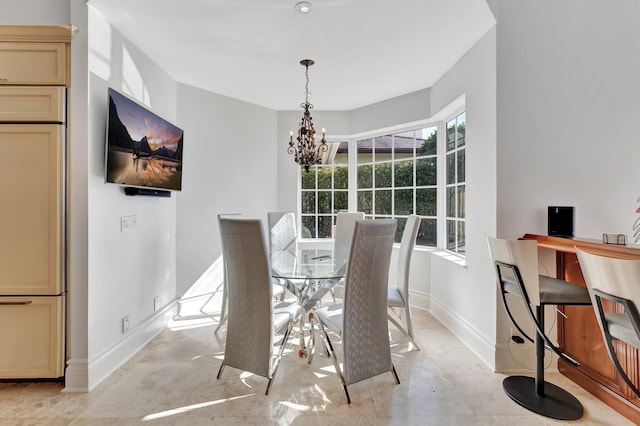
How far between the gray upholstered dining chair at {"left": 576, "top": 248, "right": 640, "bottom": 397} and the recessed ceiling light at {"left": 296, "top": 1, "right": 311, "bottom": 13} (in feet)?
6.82

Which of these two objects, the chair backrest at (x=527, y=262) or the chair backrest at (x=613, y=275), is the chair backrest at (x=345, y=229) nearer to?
the chair backrest at (x=527, y=262)

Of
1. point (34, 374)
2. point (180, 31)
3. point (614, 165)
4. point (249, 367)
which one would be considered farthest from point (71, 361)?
point (614, 165)

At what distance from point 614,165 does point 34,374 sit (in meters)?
4.26

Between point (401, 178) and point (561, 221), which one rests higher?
point (401, 178)

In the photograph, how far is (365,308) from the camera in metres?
2.01

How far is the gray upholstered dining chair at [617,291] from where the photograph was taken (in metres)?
1.11

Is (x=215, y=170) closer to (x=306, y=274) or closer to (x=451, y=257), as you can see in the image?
(x=306, y=274)

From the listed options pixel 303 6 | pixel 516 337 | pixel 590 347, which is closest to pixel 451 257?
pixel 516 337

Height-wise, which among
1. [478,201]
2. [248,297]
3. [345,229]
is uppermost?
[478,201]

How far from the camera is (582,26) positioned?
2.31 m

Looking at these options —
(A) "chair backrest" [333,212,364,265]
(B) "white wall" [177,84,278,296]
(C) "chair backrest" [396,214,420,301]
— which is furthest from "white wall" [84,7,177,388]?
(C) "chair backrest" [396,214,420,301]

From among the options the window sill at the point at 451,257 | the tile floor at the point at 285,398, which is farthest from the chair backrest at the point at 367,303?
the window sill at the point at 451,257

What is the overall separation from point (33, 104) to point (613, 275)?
3274 mm

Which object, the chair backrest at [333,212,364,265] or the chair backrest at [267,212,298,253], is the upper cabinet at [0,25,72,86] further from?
the chair backrest at [333,212,364,265]
